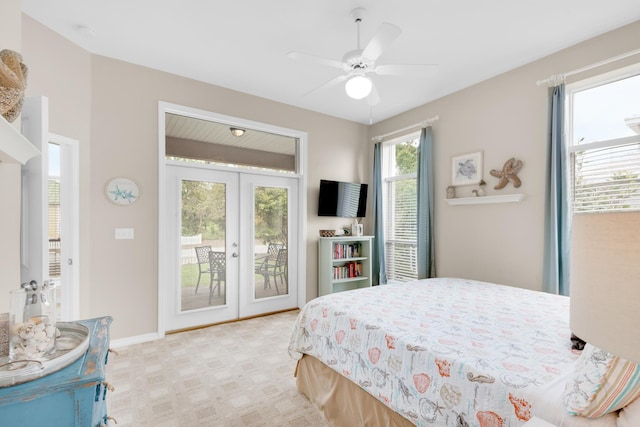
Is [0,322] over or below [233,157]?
below

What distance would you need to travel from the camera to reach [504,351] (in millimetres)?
1527

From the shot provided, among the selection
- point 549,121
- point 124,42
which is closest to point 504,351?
point 549,121

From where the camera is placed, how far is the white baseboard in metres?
3.20

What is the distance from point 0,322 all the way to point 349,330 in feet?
5.33

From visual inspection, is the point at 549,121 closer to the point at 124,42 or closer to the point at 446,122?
the point at 446,122

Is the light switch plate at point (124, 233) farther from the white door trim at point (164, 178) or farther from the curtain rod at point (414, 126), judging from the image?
the curtain rod at point (414, 126)

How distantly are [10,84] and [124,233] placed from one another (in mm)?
2625

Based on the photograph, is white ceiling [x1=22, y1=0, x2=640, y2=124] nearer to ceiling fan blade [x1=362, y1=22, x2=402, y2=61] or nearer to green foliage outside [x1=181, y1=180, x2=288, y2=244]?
ceiling fan blade [x1=362, y1=22, x2=402, y2=61]

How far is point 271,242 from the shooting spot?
4371 mm

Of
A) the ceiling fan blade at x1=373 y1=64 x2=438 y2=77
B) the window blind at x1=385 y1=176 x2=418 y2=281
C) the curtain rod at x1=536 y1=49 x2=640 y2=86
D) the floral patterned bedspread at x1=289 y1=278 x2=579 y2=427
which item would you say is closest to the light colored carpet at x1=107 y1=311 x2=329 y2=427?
the floral patterned bedspread at x1=289 y1=278 x2=579 y2=427

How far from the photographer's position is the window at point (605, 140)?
2.64 metres

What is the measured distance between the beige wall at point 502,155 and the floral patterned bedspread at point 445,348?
0.78 meters

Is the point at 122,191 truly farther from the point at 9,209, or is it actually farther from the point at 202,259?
the point at 9,209

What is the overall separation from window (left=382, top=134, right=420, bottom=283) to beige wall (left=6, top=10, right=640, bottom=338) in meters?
0.69
